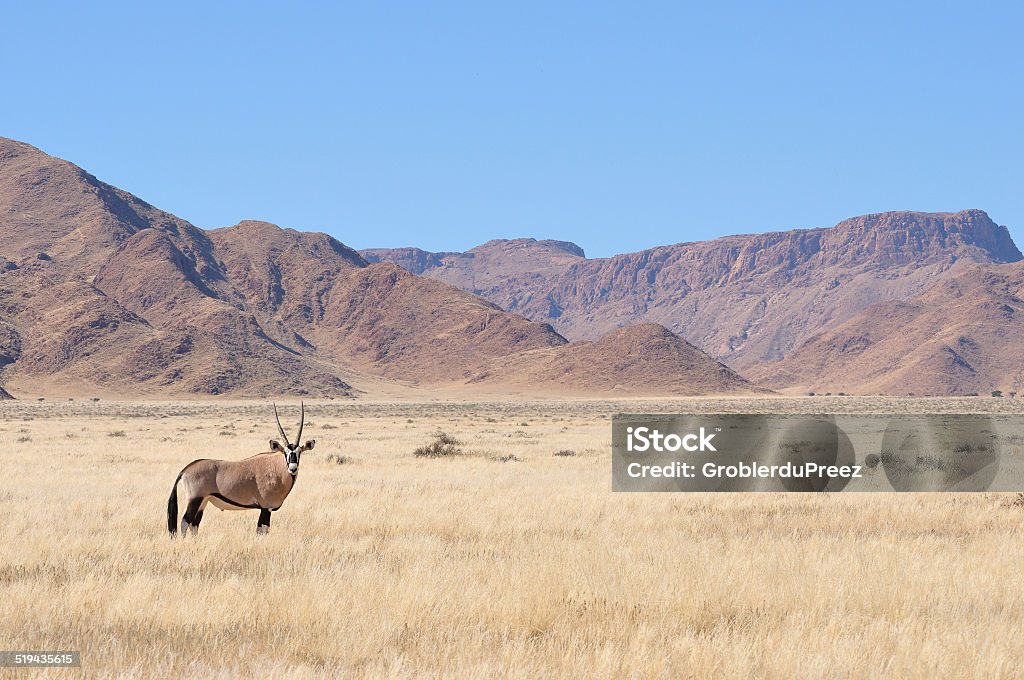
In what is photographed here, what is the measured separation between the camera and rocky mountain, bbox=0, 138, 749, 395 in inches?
4833

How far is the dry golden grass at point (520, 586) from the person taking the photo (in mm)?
6074

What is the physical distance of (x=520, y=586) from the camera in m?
7.91

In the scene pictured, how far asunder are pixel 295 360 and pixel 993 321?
12841cm

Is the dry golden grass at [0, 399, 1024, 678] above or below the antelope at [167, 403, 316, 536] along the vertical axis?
below

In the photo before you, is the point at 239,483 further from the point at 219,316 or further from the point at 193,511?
the point at 219,316

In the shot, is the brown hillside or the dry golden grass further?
the brown hillside

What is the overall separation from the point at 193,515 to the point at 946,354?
176880mm

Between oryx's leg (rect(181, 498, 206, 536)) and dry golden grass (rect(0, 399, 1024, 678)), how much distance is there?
0.21 m

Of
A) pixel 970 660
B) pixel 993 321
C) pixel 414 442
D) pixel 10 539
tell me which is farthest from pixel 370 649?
pixel 993 321

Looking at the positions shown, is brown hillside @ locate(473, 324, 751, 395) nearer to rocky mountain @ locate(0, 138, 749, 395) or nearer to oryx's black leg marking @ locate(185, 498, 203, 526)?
rocky mountain @ locate(0, 138, 749, 395)

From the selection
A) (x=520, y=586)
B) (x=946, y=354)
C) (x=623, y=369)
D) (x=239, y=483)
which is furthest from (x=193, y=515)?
(x=946, y=354)

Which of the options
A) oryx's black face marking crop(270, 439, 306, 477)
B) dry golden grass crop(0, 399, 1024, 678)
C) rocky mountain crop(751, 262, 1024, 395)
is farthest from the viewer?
rocky mountain crop(751, 262, 1024, 395)

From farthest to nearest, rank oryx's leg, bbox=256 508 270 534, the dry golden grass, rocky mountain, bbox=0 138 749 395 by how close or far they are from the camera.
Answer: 1. rocky mountain, bbox=0 138 749 395
2. oryx's leg, bbox=256 508 270 534
3. the dry golden grass

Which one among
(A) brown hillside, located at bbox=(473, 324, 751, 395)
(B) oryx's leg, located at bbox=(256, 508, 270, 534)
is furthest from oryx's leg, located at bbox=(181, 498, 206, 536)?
(A) brown hillside, located at bbox=(473, 324, 751, 395)
